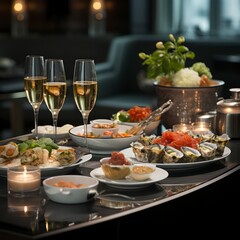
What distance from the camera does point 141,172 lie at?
2.27 meters

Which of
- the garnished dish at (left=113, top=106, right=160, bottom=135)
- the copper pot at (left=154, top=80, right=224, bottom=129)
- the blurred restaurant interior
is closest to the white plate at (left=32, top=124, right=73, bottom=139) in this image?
the garnished dish at (left=113, top=106, right=160, bottom=135)

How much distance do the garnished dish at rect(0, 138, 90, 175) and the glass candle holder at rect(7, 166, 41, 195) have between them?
0.13m

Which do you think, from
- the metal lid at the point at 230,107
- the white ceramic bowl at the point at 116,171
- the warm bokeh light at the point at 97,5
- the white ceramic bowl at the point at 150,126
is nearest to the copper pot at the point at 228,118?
the metal lid at the point at 230,107

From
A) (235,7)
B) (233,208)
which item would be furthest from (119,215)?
(235,7)

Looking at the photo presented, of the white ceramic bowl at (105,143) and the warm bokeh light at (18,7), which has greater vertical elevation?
the warm bokeh light at (18,7)

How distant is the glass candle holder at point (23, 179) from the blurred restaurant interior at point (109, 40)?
3942mm

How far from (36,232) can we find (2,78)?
5568 mm

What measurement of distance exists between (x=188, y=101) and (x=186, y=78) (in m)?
0.10

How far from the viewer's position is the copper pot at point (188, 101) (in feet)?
10.3

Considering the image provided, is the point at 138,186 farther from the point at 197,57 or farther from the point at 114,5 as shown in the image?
the point at 114,5

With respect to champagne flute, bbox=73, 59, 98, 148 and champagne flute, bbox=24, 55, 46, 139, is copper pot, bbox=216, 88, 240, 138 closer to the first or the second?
champagne flute, bbox=73, 59, 98, 148

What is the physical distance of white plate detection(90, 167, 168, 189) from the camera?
2.24 m

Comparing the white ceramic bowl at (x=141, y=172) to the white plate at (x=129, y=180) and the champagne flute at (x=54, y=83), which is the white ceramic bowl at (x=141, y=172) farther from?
the champagne flute at (x=54, y=83)

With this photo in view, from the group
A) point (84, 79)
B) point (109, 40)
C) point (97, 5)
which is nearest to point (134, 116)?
point (84, 79)
